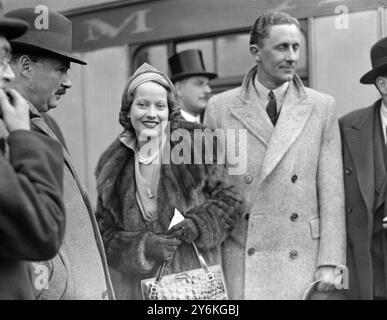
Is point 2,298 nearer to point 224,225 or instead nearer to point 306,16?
point 224,225

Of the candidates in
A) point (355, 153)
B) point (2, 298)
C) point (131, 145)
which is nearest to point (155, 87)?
point (131, 145)

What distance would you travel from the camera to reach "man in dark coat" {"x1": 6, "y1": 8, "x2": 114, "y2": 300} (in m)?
2.44

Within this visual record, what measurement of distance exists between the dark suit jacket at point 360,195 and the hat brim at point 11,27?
1766 mm

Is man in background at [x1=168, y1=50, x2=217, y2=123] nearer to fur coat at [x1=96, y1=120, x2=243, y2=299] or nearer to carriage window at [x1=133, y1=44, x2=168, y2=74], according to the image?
carriage window at [x1=133, y1=44, x2=168, y2=74]

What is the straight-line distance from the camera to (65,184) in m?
2.55

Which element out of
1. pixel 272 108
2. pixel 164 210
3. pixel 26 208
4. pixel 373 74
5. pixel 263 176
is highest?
pixel 373 74

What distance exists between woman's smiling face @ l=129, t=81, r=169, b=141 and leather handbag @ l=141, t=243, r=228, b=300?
1.77ft

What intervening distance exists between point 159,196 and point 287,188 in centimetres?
58

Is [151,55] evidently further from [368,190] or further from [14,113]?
[14,113]

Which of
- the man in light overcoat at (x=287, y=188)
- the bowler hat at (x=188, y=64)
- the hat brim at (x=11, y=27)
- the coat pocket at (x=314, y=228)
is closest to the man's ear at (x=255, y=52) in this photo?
the man in light overcoat at (x=287, y=188)

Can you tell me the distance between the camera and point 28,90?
8.87ft

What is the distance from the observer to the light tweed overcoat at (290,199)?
125 inches

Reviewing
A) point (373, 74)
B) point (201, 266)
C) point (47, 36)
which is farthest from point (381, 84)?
point (47, 36)

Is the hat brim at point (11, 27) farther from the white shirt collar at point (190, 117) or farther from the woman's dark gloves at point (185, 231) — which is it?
the white shirt collar at point (190, 117)
